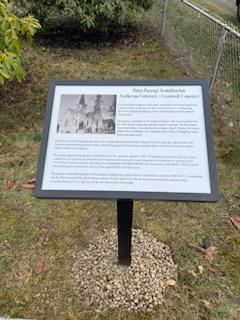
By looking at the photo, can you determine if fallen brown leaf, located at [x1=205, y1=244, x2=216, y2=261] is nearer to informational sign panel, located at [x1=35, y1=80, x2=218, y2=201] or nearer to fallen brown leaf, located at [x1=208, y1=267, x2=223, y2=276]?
fallen brown leaf, located at [x1=208, y1=267, x2=223, y2=276]

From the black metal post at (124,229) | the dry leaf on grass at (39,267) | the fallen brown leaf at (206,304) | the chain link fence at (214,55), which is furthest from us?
the chain link fence at (214,55)

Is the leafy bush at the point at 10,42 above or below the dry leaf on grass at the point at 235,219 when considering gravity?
above

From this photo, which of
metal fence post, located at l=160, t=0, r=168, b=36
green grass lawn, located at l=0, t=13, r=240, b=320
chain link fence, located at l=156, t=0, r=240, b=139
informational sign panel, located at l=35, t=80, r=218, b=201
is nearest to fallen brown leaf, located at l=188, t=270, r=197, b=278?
green grass lawn, located at l=0, t=13, r=240, b=320

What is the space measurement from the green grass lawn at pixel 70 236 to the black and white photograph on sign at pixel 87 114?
4.23 ft

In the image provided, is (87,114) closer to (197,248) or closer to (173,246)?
(173,246)

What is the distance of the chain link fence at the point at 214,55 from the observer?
4.84 metres

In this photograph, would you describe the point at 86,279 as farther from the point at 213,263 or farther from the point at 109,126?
the point at 109,126

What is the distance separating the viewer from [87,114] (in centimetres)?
245

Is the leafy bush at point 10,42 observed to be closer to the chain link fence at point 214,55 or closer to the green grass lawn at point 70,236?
the green grass lawn at point 70,236

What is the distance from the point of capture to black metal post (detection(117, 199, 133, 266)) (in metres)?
2.57

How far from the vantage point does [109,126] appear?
2.43 metres

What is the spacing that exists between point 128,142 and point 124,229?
2.27 feet

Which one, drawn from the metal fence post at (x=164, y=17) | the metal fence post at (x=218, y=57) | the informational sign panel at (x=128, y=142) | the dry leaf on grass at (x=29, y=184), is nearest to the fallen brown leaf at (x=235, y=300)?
the informational sign panel at (x=128, y=142)

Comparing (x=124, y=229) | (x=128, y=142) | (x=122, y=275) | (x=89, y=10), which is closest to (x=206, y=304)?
(x=122, y=275)
